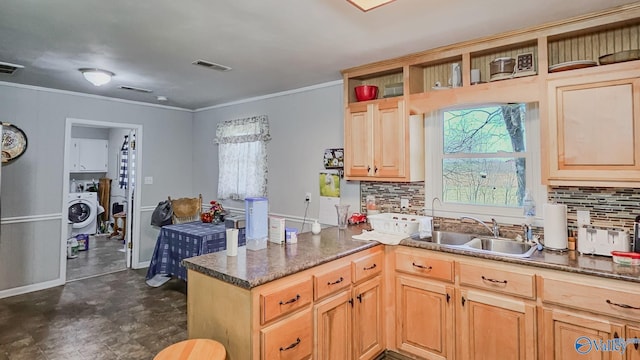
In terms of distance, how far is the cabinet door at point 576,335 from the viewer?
1763 mm

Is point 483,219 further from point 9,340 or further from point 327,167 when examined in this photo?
point 9,340

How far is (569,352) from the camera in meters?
1.86

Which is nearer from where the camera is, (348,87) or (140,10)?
(140,10)

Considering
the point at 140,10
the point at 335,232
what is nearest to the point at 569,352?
the point at 335,232

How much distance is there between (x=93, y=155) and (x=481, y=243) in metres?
7.60

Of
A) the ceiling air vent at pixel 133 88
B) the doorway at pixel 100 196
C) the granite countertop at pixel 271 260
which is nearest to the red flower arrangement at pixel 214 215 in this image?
the doorway at pixel 100 196

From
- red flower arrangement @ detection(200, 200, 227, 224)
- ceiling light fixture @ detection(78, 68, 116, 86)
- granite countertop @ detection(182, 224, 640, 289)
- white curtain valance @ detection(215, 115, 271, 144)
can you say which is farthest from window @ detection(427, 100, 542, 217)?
A: ceiling light fixture @ detection(78, 68, 116, 86)

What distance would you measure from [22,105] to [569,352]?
5.47 metres

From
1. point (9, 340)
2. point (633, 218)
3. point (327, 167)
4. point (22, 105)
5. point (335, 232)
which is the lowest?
point (9, 340)

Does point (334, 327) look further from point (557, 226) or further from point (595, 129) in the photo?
point (595, 129)

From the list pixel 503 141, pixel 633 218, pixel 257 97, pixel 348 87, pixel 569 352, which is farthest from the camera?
pixel 257 97

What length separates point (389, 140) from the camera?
292cm

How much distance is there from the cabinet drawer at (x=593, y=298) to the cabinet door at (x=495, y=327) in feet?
0.49

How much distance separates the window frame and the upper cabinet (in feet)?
0.38
